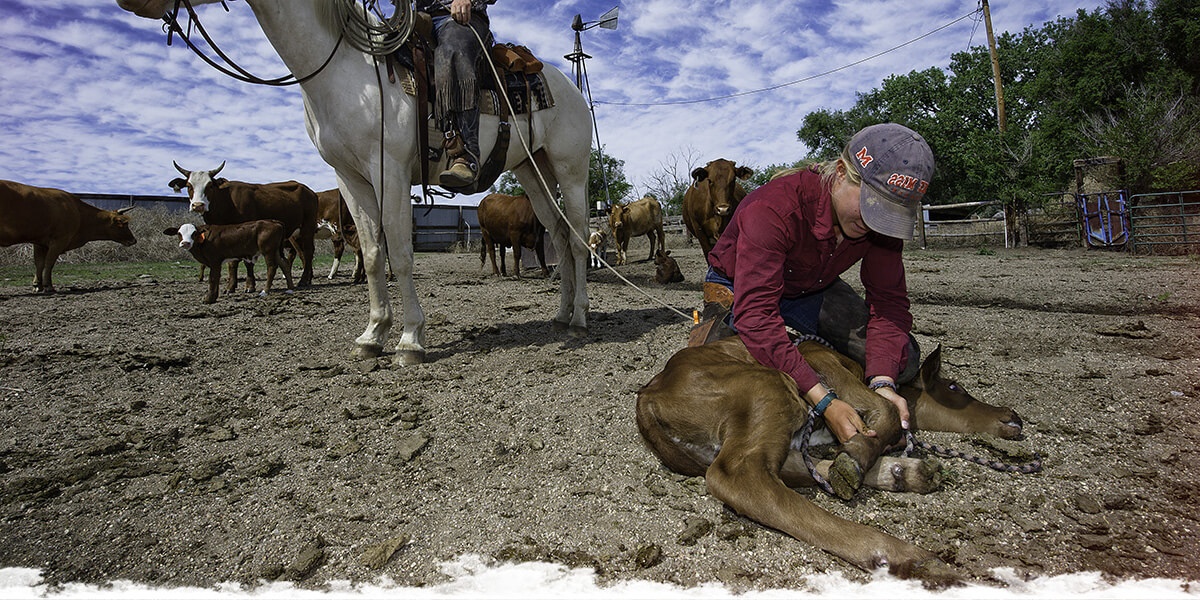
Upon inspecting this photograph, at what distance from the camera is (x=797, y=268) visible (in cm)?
308

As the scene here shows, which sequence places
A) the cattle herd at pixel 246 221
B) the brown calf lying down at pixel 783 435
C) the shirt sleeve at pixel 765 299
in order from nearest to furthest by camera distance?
the brown calf lying down at pixel 783 435 → the shirt sleeve at pixel 765 299 → the cattle herd at pixel 246 221

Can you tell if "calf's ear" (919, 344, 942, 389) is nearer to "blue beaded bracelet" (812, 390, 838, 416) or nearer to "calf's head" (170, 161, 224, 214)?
"blue beaded bracelet" (812, 390, 838, 416)

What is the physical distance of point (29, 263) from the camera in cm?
1981

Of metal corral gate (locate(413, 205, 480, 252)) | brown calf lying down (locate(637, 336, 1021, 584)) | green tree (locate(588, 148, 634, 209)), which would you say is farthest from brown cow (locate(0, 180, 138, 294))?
green tree (locate(588, 148, 634, 209))

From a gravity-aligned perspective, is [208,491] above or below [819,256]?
below

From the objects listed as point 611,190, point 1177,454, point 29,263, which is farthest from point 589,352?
point 611,190

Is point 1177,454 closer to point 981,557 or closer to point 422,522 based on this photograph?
point 981,557

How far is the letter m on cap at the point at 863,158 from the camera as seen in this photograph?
8.28 ft

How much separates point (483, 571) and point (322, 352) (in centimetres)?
378

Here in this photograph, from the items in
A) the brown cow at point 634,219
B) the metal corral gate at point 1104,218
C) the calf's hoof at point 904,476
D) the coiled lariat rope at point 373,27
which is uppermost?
the coiled lariat rope at point 373,27

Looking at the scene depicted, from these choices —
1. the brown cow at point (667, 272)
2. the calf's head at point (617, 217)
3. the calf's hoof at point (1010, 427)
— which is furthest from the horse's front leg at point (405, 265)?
the calf's head at point (617, 217)

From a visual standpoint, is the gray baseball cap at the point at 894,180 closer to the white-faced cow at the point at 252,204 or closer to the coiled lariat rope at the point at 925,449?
the coiled lariat rope at the point at 925,449

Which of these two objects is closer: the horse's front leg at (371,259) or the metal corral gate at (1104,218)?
the horse's front leg at (371,259)

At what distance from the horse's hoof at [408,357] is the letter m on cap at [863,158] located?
11.5ft
